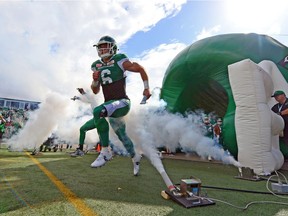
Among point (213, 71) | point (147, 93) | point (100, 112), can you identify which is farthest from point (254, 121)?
point (100, 112)

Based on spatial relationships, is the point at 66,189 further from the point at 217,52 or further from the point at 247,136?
the point at 217,52

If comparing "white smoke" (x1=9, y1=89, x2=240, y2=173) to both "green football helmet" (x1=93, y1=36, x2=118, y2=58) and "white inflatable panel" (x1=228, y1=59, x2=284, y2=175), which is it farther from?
"green football helmet" (x1=93, y1=36, x2=118, y2=58)

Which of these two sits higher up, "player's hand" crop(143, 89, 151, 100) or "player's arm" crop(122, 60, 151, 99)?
"player's arm" crop(122, 60, 151, 99)

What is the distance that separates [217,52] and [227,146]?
320 centimetres

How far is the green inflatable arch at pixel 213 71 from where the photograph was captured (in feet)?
20.6

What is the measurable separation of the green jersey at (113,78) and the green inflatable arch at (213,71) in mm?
3237

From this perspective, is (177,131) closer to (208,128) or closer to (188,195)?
(208,128)

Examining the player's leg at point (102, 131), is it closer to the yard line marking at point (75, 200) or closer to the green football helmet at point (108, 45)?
the yard line marking at point (75, 200)

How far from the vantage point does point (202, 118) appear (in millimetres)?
8930

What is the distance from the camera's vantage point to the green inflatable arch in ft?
20.6

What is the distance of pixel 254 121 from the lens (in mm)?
4691

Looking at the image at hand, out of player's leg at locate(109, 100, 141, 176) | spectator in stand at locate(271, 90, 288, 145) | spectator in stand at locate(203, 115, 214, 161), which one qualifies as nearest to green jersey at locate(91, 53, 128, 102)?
player's leg at locate(109, 100, 141, 176)

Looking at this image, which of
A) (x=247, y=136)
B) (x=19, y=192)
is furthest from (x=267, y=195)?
(x=19, y=192)

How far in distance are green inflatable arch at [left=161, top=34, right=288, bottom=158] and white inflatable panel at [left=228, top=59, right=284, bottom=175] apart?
19.9 inches
